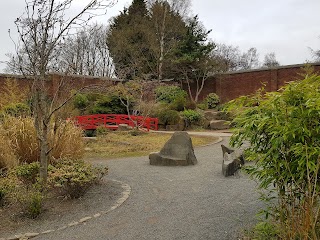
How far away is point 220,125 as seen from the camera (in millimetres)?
16109

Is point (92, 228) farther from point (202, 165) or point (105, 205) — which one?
point (202, 165)

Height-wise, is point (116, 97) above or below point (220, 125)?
above

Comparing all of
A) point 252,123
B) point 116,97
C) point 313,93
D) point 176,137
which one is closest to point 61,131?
point 176,137

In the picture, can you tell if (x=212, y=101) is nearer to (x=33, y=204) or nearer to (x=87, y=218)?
(x=87, y=218)

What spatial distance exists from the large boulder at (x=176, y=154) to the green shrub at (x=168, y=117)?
869 cm

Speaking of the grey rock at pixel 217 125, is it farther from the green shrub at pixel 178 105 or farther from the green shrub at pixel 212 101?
the green shrub at pixel 212 101

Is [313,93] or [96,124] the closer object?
[313,93]

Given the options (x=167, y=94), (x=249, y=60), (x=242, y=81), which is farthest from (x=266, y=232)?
(x=249, y=60)

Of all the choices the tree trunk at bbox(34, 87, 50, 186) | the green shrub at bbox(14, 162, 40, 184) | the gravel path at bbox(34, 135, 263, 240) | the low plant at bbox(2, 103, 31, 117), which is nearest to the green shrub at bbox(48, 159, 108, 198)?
the tree trunk at bbox(34, 87, 50, 186)

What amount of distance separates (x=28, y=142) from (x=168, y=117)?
1111cm

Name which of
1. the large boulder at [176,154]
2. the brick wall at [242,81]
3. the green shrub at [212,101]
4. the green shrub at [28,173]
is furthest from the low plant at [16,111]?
the green shrub at [212,101]

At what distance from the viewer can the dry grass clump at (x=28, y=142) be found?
5.13 m

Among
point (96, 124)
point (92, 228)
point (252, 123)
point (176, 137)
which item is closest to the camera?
point (252, 123)

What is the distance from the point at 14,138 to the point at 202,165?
12.6 ft
